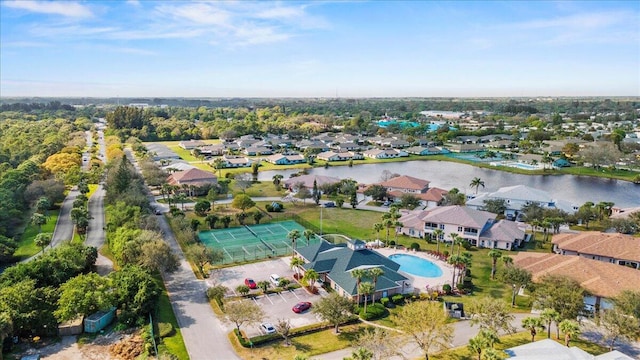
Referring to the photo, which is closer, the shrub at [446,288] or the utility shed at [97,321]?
the utility shed at [97,321]

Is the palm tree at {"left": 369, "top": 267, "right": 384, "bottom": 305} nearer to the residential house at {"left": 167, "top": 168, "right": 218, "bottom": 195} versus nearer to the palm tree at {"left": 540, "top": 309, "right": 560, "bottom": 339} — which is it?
the palm tree at {"left": 540, "top": 309, "right": 560, "bottom": 339}

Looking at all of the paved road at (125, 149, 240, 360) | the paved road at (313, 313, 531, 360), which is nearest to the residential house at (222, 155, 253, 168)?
the paved road at (125, 149, 240, 360)

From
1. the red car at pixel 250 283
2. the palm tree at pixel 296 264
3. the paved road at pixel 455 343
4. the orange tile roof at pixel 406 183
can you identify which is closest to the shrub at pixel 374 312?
the paved road at pixel 455 343

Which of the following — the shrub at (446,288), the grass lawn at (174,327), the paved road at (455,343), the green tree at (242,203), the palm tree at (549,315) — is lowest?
the paved road at (455,343)

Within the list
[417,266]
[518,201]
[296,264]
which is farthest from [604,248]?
[296,264]

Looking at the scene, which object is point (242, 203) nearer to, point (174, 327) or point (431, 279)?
point (174, 327)

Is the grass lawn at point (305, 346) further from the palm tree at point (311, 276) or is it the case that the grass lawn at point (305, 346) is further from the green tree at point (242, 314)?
the palm tree at point (311, 276)
